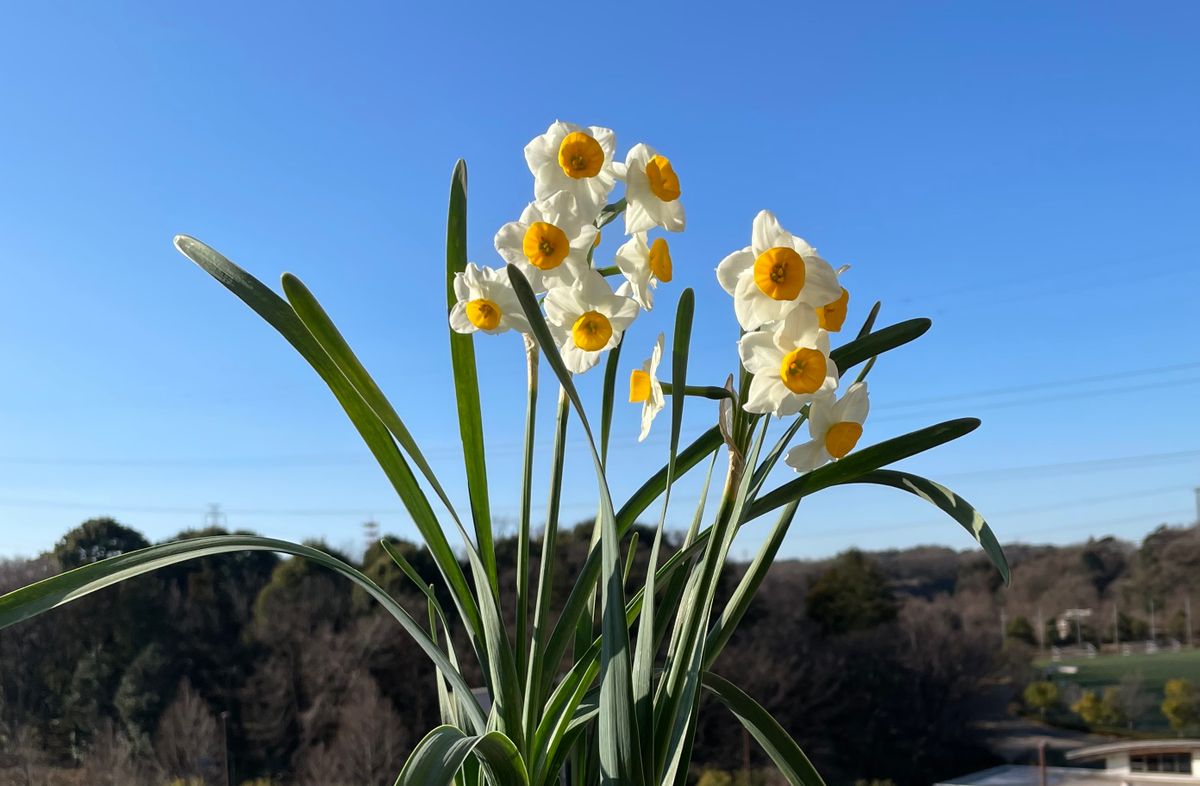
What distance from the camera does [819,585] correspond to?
33.0 ft

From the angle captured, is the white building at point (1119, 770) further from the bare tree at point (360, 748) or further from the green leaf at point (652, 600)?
the green leaf at point (652, 600)

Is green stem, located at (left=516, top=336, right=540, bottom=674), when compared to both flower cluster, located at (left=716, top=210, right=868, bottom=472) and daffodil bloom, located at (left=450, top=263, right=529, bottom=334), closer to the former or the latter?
daffodil bloom, located at (left=450, top=263, right=529, bottom=334)

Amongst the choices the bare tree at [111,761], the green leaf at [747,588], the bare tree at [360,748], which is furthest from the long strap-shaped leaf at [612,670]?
the bare tree at [111,761]

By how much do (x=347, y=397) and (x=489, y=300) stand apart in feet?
0.41

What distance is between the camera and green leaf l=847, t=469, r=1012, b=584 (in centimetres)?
55

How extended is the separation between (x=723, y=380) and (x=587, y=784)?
30cm

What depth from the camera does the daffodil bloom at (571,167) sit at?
0.58 metres

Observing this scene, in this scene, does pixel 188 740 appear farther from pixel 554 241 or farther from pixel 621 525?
pixel 554 241

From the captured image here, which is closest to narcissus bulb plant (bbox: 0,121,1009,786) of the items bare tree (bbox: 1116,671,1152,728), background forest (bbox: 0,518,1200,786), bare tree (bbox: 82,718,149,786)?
background forest (bbox: 0,518,1200,786)

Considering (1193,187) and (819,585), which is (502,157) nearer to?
(819,585)

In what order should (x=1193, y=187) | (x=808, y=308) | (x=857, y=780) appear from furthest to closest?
1. (x=1193, y=187)
2. (x=857, y=780)
3. (x=808, y=308)

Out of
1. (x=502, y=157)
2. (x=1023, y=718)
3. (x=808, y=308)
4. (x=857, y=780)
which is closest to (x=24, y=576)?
(x=502, y=157)

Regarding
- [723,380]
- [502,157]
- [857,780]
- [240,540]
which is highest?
[502,157]

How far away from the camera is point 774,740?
0.63 meters
